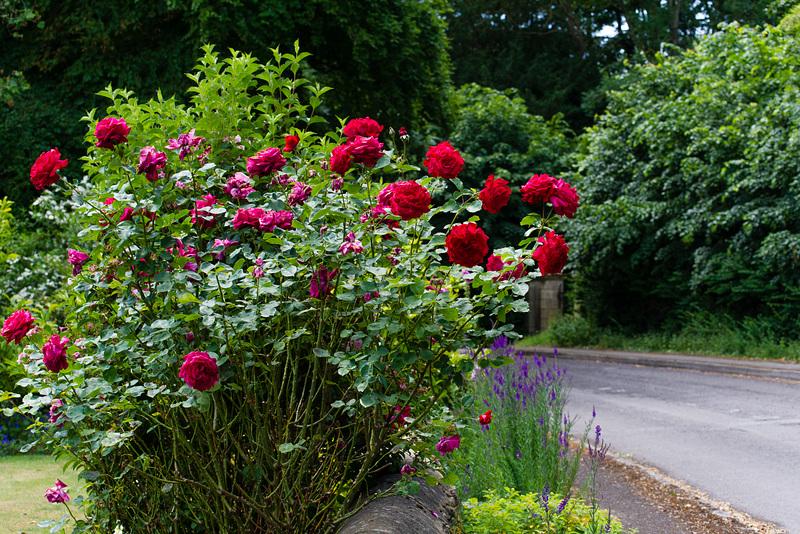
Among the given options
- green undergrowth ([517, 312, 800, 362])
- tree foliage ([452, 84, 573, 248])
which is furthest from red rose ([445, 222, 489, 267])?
tree foliage ([452, 84, 573, 248])

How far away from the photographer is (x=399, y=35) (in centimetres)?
1496

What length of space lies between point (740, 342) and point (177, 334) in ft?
46.2

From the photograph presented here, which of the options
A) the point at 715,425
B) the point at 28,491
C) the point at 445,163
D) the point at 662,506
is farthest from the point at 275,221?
the point at 715,425

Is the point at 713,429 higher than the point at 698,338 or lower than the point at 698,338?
lower

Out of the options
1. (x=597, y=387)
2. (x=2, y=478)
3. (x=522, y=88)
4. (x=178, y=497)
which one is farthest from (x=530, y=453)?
(x=522, y=88)

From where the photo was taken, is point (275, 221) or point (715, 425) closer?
point (275, 221)

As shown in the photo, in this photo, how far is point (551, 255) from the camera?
89.7 inches

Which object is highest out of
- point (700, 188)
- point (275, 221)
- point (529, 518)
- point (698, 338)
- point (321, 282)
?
point (700, 188)

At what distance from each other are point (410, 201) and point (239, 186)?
30.8 inches

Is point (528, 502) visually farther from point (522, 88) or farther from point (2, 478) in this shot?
point (522, 88)

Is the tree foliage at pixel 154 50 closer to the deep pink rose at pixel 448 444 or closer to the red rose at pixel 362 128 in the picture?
the red rose at pixel 362 128

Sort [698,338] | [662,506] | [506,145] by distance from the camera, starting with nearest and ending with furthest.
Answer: [662,506] < [698,338] < [506,145]

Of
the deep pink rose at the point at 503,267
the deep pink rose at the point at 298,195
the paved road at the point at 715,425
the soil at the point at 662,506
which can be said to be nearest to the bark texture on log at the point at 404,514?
the deep pink rose at the point at 503,267

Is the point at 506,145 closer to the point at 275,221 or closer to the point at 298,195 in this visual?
the point at 298,195
